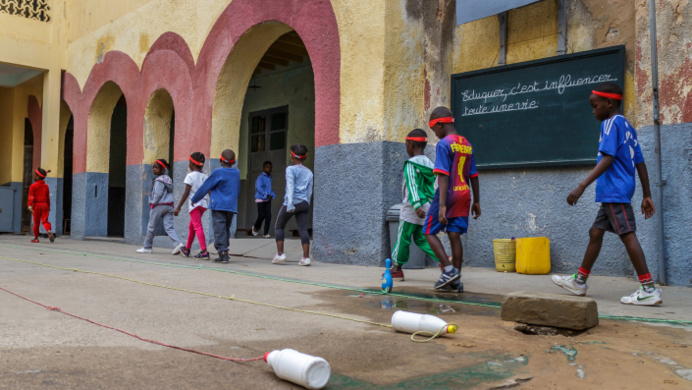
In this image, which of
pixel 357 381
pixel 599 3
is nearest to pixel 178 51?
pixel 599 3

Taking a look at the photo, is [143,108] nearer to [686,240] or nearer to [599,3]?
[599,3]

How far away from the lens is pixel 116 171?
2097 cm

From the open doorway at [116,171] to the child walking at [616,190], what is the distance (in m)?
18.1

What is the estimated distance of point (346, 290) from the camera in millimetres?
5848

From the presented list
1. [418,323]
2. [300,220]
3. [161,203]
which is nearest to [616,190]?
[418,323]

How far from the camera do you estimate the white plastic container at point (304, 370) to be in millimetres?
2539

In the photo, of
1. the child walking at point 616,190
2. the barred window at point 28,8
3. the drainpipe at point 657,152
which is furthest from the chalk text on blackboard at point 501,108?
the barred window at point 28,8

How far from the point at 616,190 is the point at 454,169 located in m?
1.45

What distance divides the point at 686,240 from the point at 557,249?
1.58m

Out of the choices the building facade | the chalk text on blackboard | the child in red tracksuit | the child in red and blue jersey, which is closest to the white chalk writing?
the chalk text on blackboard

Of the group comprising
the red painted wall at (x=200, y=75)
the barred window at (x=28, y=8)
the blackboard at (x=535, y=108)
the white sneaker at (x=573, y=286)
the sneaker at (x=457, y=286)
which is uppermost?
the barred window at (x=28, y=8)

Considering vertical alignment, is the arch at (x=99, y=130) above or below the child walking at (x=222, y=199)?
above

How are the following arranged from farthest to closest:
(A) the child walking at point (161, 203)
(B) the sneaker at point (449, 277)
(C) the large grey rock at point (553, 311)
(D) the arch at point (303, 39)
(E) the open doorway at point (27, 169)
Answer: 1. (E) the open doorway at point (27, 169)
2. (A) the child walking at point (161, 203)
3. (D) the arch at point (303, 39)
4. (B) the sneaker at point (449, 277)
5. (C) the large grey rock at point (553, 311)

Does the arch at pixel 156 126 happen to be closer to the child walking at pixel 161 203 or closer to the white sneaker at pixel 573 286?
the child walking at pixel 161 203
